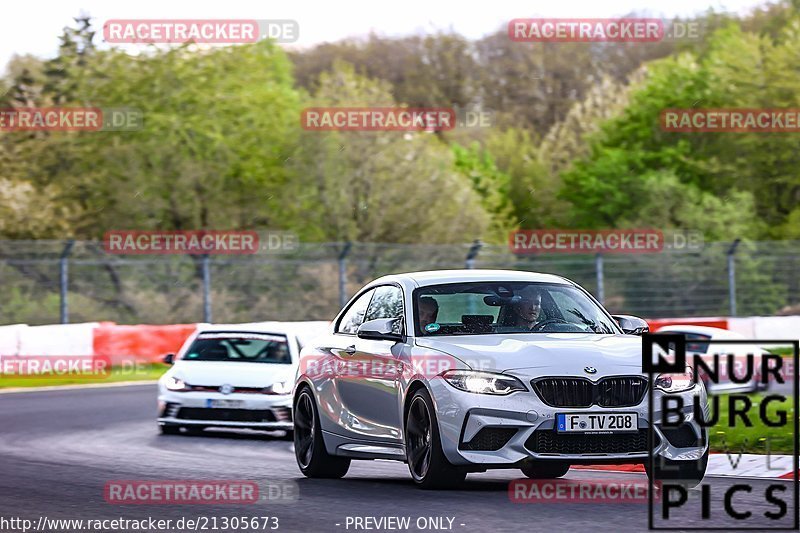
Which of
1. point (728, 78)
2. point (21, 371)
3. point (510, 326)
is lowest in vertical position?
point (21, 371)

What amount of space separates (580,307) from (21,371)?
20.1m

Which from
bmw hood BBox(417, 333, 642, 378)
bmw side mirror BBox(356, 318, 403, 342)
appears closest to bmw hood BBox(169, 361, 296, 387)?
bmw side mirror BBox(356, 318, 403, 342)

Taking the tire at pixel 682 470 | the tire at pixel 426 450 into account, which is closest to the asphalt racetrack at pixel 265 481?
the tire at pixel 426 450

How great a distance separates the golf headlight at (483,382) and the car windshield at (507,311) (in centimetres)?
89

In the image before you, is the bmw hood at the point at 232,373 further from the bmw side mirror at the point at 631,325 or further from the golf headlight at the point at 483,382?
the golf headlight at the point at 483,382

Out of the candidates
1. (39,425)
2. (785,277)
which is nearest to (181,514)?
(39,425)

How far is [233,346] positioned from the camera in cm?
1936

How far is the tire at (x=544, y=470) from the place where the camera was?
10382mm

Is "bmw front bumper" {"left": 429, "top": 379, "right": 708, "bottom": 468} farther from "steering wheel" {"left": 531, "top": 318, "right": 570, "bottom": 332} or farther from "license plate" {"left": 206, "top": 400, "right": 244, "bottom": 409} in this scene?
"license plate" {"left": 206, "top": 400, "right": 244, "bottom": 409}

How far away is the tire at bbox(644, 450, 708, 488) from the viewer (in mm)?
→ 10703

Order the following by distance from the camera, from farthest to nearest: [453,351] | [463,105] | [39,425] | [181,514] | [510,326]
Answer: [463,105], [39,425], [510,326], [453,351], [181,514]

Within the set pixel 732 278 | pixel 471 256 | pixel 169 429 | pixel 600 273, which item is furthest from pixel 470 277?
pixel 732 278

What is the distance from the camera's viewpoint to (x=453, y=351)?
10.8 meters

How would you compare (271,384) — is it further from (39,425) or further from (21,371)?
(21,371)
